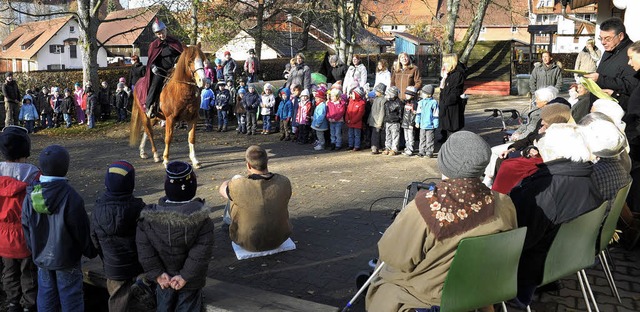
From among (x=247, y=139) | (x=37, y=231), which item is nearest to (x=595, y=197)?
(x=37, y=231)

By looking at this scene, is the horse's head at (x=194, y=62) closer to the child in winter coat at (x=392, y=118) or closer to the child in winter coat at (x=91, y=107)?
the child in winter coat at (x=392, y=118)

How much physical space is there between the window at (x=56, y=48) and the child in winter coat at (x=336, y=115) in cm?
5394

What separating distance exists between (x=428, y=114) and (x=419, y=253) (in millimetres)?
8478

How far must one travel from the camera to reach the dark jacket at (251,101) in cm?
1529

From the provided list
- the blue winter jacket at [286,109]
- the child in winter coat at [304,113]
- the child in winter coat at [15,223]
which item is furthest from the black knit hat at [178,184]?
the blue winter jacket at [286,109]

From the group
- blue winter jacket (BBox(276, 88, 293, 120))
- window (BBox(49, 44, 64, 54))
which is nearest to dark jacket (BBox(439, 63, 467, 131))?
blue winter jacket (BBox(276, 88, 293, 120))

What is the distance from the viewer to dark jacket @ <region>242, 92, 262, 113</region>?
15285 millimetres

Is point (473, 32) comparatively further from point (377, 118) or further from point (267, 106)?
point (377, 118)

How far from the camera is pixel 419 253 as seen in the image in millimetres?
3404

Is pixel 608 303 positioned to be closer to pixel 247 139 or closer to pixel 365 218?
pixel 365 218

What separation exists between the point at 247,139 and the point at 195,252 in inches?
431

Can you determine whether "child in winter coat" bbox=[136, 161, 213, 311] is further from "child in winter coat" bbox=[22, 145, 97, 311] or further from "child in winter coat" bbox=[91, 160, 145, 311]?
"child in winter coat" bbox=[22, 145, 97, 311]

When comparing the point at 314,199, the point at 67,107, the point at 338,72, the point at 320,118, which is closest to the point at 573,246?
the point at 314,199

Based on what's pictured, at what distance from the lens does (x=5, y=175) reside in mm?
4953
